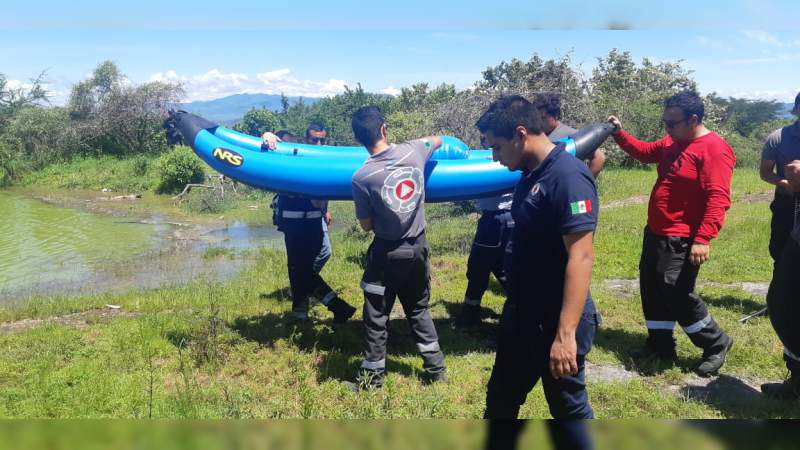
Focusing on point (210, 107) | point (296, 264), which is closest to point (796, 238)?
point (296, 264)

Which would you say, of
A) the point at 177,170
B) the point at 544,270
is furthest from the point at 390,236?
the point at 177,170

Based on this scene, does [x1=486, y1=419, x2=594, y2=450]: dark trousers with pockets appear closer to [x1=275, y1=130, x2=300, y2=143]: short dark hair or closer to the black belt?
the black belt

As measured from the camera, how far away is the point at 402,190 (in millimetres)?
3303

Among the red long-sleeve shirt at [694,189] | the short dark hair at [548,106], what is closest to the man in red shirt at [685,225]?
the red long-sleeve shirt at [694,189]

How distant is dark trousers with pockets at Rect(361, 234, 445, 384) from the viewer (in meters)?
3.40

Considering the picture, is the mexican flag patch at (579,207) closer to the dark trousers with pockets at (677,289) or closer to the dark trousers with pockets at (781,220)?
the dark trousers with pockets at (677,289)

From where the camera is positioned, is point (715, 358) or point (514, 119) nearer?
point (514, 119)

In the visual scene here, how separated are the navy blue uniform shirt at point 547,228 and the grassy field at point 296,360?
4.17 ft

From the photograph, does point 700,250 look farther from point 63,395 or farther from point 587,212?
point 63,395

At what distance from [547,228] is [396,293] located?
1.68m

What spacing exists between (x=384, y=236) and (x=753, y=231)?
264 inches

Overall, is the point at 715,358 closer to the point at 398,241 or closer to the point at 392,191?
the point at 398,241

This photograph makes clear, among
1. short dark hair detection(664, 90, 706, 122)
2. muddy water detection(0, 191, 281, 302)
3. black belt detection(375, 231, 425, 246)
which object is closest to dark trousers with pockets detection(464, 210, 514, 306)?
black belt detection(375, 231, 425, 246)

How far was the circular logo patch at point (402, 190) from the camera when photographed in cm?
327
